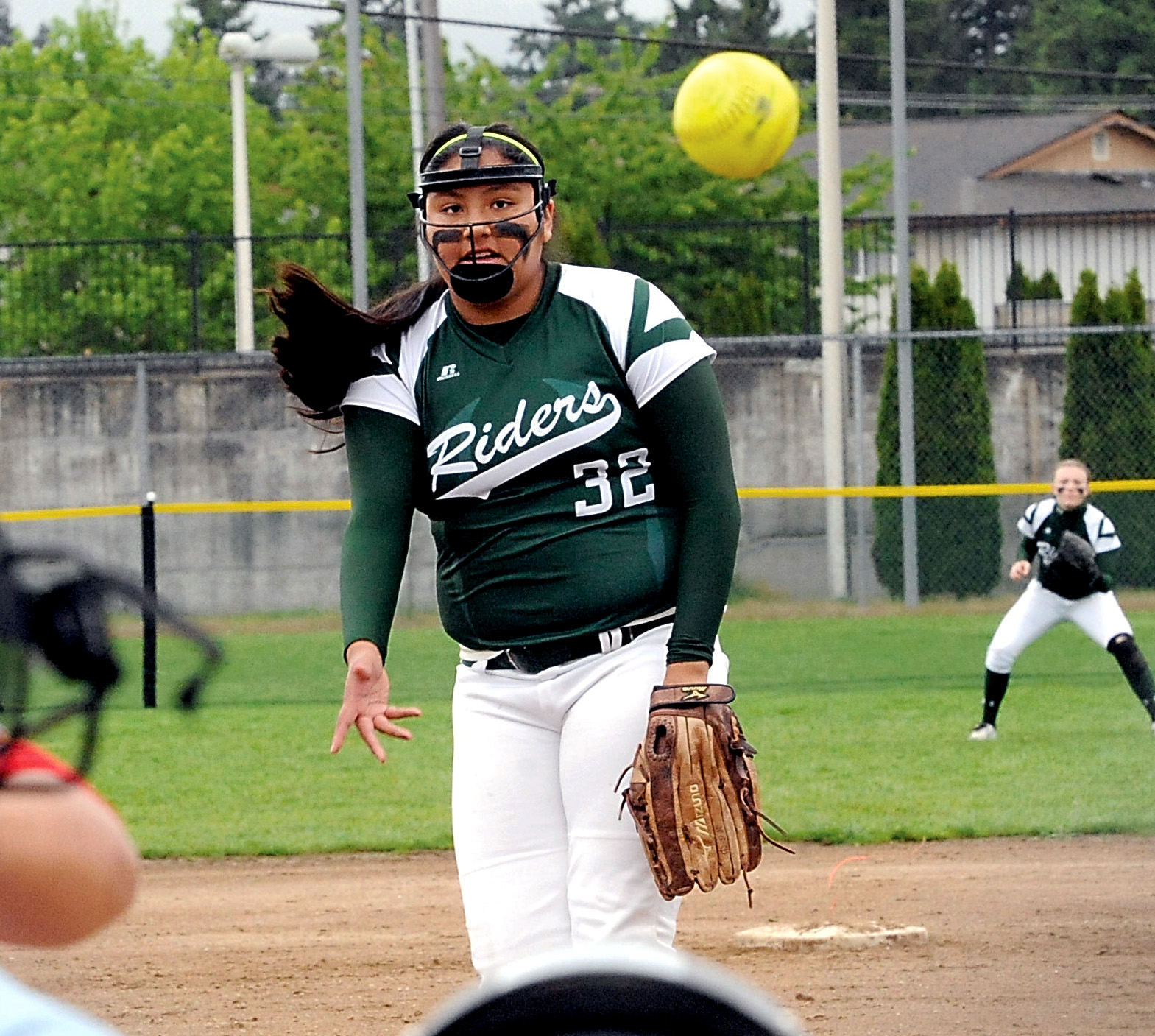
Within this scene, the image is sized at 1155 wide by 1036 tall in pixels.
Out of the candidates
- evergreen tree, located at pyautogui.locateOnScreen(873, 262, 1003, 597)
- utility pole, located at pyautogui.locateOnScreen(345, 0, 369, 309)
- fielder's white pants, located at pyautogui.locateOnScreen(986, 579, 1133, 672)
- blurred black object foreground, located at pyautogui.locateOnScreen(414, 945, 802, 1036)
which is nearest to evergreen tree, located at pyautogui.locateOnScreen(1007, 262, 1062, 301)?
evergreen tree, located at pyautogui.locateOnScreen(873, 262, 1003, 597)

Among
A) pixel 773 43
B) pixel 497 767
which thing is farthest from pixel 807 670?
pixel 773 43

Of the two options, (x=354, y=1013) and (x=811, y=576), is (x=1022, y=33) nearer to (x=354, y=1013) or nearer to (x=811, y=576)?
(x=811, y=576)

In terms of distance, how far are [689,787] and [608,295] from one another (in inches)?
34.0

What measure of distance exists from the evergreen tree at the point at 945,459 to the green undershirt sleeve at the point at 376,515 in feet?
38.3

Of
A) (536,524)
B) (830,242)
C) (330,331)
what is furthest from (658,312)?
(830,242)

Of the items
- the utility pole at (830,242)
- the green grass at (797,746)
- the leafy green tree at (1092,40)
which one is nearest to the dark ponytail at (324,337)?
the green grass at (797,746)

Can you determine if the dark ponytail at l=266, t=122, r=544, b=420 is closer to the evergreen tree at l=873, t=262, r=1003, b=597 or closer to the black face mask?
the black face mask

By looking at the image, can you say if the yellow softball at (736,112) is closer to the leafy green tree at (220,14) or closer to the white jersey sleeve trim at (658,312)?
the white jersey sleeve trim at (658,312)

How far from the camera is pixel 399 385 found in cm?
342

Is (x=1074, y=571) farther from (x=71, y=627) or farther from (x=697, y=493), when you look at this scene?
(x=71, y=627)

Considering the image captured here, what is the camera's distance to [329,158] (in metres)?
27.5

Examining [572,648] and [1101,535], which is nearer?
[572,648]

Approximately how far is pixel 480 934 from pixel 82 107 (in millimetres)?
29229

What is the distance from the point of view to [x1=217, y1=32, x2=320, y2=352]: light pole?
19609mm
